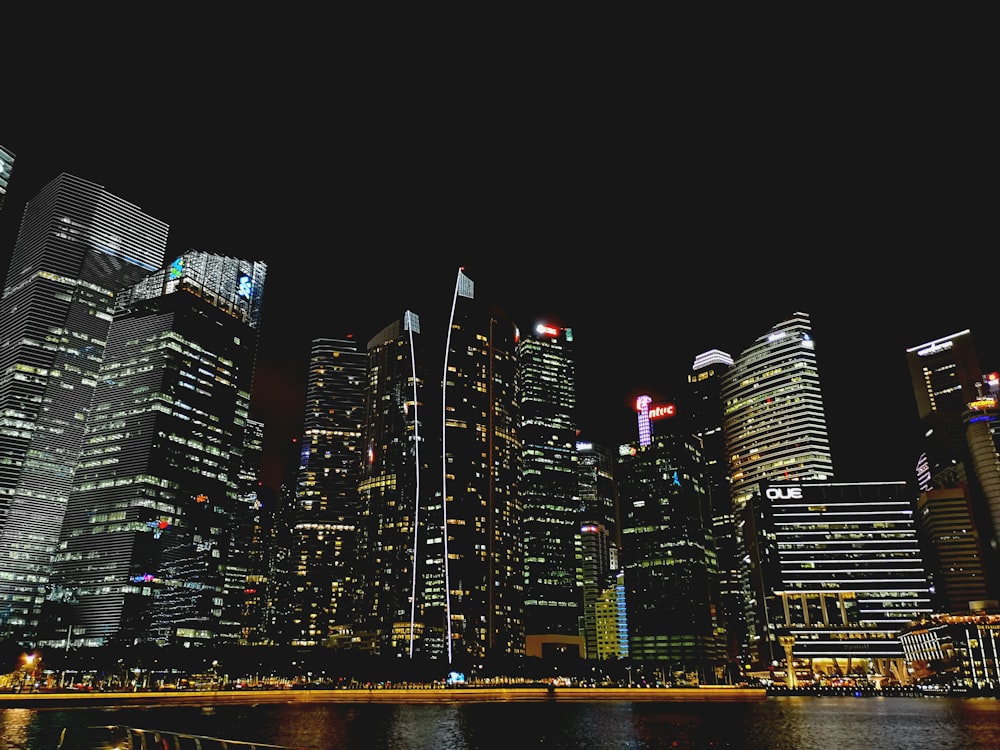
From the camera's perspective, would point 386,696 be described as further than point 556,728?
Yes

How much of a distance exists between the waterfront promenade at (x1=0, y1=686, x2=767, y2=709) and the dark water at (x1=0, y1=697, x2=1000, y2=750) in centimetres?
2140

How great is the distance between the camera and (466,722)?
10275 cm

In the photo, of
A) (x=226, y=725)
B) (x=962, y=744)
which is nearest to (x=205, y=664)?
(x=226, y=725)

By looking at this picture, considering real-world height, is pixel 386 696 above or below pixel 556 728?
above

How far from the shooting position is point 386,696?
6580 inches

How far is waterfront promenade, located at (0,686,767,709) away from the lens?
138 m

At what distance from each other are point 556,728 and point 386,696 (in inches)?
3312

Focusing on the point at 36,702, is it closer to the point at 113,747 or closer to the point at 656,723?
the point at 656,723

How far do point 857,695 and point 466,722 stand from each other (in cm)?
13659

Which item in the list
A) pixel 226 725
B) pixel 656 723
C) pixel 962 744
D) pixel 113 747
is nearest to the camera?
pixel 113 747

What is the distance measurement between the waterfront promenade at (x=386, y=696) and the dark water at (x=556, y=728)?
843 inches

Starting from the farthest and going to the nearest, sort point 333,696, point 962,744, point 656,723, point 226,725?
point 333,696
point 656,723
point 226,725
point 962,744

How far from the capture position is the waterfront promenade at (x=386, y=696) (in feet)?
454

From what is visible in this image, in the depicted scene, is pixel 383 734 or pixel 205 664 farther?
pixel 205 664
